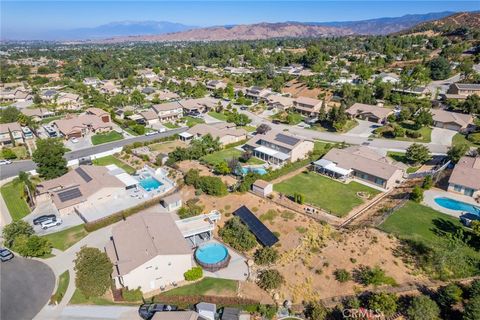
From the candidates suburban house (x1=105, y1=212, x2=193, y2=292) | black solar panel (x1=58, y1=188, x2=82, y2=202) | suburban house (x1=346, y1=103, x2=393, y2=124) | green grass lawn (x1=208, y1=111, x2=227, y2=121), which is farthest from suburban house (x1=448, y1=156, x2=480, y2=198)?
green grass lawn (x1=208, y1=111, x2=227, y2=121)

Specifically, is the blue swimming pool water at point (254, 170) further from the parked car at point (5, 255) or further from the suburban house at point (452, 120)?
the suburban house at point (452, 120)

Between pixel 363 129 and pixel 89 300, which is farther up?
pixel 363 129

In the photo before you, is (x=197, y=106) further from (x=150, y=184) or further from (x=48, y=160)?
(x=48, y=160)

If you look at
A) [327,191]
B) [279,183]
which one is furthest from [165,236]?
[327,191]

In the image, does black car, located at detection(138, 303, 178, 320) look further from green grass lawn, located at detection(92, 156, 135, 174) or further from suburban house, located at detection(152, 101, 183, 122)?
suburban house, located at detection(152, 101, 183, 122)

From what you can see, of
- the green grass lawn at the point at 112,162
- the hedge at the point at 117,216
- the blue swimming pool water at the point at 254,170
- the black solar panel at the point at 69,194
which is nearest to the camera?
the hedge at the point at 117,216

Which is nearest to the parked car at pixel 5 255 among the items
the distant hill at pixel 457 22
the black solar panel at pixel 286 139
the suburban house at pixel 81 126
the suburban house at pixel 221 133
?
the suburban house at pixel 221 133

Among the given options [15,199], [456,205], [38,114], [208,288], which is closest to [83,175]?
[15,199]
